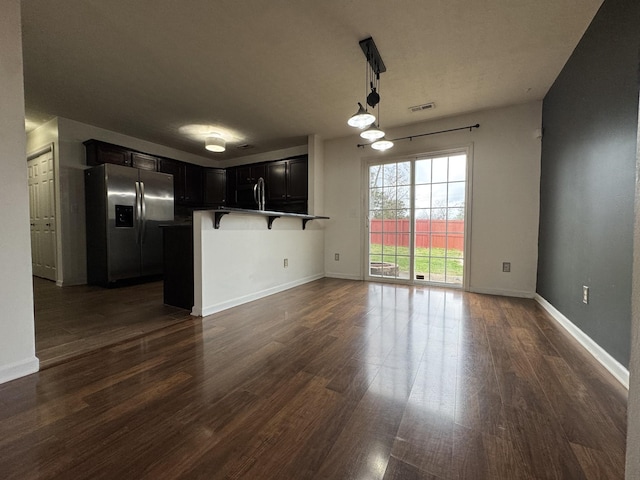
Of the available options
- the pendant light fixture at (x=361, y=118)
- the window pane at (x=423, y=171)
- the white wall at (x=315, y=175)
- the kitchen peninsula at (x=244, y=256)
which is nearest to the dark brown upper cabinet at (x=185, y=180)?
the white wall at (x=315, y=175)

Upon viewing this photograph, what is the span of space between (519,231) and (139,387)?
423 cm

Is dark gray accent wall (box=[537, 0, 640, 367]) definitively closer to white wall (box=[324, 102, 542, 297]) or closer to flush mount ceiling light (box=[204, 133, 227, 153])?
white wall (box=[324, 102, 542, 297])

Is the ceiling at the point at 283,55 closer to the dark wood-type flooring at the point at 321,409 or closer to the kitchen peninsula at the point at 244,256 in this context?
the kitchen peninsula at the point at 244,256

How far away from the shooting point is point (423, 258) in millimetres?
4145

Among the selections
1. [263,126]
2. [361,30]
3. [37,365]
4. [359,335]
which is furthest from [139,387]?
[263,126]

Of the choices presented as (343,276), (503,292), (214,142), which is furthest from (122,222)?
(503,292)

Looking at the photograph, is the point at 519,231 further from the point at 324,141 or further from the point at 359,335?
the point at 324,141

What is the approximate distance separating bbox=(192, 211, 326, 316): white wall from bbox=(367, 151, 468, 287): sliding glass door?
120cm

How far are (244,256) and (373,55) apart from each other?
246 cm

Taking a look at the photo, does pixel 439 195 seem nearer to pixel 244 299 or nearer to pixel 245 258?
pixel 245 258

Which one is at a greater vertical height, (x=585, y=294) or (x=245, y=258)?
(x=245, y=258)

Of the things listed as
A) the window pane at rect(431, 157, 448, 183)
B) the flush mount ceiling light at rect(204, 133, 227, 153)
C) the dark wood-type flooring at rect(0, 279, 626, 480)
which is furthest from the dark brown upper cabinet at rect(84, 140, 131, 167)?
the window pane at rect(431, 157, 448, 183)

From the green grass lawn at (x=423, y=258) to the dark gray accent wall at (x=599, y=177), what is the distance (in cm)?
121

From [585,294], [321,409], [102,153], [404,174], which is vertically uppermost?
[102,153]
